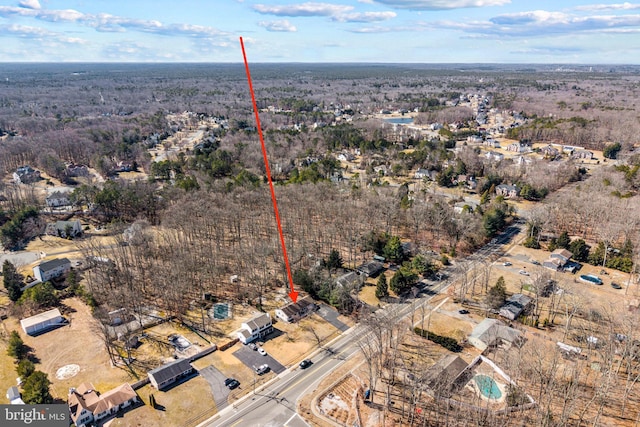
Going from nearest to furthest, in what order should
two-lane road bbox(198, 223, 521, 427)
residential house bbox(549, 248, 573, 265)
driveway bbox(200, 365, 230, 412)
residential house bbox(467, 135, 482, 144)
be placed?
1. two-lane road bbox(198, 223, 521, 427)
2. driveway bbox(200, 365, 230, 412)
3. residential house bbox(549, 248, 573, 265)
4. residential house bbox(467, 135, 482, 144)

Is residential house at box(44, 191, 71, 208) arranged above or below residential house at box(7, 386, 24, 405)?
above

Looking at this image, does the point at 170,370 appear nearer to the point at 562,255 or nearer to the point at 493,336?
the point at 493,336

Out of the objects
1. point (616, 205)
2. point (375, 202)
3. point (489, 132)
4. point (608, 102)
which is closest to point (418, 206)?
point (375, 202)

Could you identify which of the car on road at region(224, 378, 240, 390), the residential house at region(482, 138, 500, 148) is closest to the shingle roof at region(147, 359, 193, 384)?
the car on road at region(224, 378, 240, 390)

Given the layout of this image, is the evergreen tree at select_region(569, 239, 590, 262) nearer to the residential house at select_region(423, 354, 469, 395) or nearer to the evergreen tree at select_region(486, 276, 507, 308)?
the evergreen tree at select_region(486, 276, 507, 308)

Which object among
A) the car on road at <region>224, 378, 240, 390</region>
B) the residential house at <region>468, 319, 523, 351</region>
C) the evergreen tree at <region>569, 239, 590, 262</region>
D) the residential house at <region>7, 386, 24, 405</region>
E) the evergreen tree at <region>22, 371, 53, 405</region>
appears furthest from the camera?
the evergreen tree at <region>569, 239, 590, 262</region>

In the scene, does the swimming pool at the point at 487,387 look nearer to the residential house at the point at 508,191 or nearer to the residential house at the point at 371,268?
the residential house at the point at 371,268

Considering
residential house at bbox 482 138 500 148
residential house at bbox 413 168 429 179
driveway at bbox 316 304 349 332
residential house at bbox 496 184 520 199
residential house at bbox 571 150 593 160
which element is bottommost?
driveway at bbox 316 304 349 332
